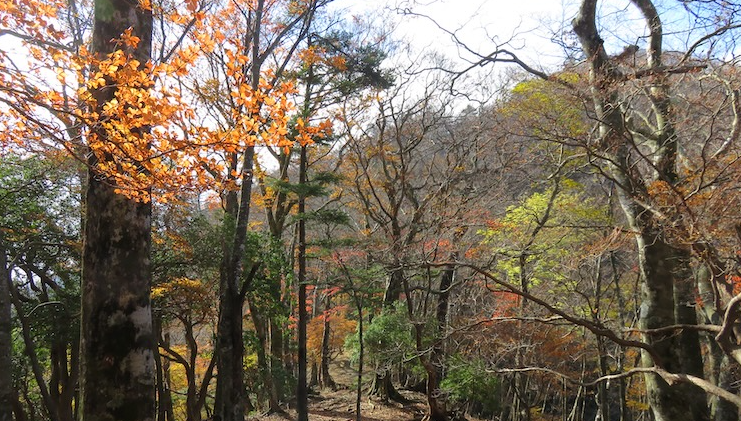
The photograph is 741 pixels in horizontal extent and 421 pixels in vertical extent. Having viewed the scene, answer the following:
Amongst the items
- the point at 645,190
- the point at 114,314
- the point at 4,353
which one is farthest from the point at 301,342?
the point at 114,314

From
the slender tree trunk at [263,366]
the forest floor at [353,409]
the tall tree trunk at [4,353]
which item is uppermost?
the tall tree trunk at [4,353]

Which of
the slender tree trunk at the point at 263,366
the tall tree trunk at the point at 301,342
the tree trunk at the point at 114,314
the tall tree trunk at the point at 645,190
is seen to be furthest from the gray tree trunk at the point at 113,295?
the slender tree trunk at the point at 263,366

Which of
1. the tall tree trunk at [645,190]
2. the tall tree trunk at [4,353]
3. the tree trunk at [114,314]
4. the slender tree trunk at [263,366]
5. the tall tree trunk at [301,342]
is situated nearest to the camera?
the tree trunk at [114,314]

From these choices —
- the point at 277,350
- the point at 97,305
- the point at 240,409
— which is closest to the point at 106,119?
the point at 97,305

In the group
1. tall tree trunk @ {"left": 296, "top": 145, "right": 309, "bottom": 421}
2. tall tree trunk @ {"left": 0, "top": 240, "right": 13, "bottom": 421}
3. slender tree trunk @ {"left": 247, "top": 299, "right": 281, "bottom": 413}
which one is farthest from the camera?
slender tree trunk @ {"left": 247, "top": 299, "right": 281, "bottom": 413}

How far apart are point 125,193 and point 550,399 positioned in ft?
79.3

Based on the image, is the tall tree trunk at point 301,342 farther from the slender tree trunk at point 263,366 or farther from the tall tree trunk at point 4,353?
the tall tree trunk at point 4,353

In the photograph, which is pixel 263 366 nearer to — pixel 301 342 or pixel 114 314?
pixel 301 342

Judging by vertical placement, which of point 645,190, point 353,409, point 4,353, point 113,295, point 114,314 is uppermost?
point 645,190

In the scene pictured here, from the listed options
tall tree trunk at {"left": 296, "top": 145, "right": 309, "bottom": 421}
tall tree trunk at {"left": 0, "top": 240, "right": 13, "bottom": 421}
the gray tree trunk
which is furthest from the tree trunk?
tall tree trunk at {"left": 296, "top": 145, "right": 309, "bottom": 421}

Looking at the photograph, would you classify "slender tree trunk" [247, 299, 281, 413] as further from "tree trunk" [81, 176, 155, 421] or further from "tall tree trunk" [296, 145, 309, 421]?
"tree trunk" [81, 176, 155, 421]

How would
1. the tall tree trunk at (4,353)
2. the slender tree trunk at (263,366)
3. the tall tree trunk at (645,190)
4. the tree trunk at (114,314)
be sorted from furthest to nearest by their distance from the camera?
the slender tree trunk at (263,366)
the tall tree trunk at (645,190)
the tall tree trunk at (4,353)
the tree trunk at (114,314)

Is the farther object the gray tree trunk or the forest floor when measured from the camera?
the forest floor

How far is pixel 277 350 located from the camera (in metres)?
14.6
